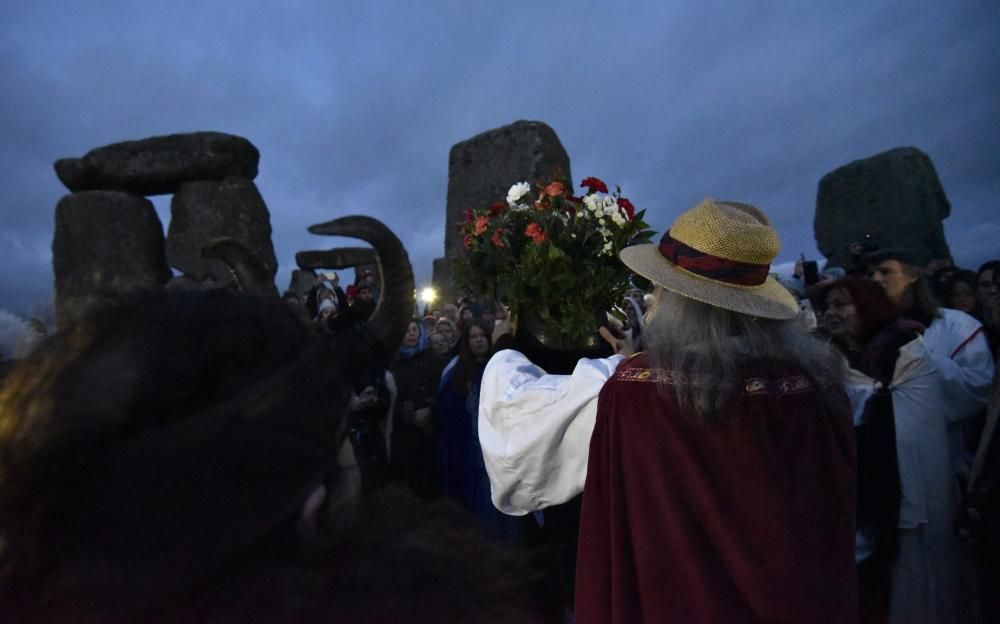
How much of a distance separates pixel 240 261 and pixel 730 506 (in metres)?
1.52

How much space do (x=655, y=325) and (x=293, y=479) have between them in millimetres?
1228

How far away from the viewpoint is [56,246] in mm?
11242

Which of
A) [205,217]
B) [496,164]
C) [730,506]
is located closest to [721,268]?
[730,506]

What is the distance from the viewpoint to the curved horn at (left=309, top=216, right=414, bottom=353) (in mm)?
1012

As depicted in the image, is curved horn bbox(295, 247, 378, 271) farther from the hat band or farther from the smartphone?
the hat band

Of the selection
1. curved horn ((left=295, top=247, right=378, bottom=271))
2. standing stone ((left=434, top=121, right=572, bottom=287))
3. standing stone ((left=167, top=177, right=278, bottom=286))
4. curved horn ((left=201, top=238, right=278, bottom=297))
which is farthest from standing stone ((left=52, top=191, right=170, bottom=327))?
curved horn ((left=201, top=238, right=278, bottom=297))

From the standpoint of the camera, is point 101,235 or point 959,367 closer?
point 959,367

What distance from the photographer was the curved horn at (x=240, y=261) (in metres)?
1.44

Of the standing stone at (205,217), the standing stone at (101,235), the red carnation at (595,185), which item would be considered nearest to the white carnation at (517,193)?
the red carnation at (595,185)

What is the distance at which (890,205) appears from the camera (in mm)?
9078

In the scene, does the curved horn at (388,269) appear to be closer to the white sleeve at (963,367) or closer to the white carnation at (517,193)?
the white carnation at (517,193)

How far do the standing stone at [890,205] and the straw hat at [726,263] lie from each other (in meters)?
8.83

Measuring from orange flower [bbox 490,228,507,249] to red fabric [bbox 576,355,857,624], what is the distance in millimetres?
1193

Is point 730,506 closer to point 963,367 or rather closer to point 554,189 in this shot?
point 554,189
